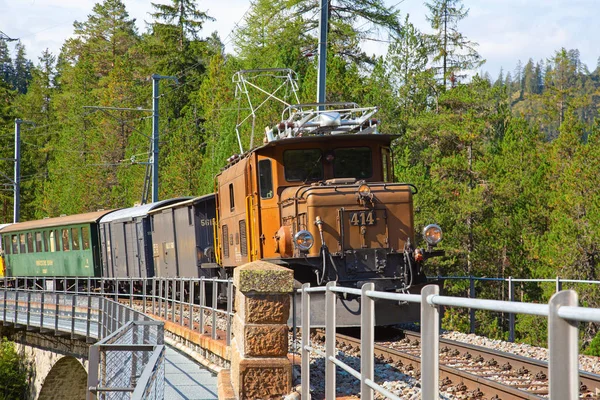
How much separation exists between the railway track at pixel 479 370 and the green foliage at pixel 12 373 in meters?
21.1

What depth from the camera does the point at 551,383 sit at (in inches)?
101

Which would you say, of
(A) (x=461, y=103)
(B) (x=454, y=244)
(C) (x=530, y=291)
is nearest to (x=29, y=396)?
(B) (x=454, y=244)

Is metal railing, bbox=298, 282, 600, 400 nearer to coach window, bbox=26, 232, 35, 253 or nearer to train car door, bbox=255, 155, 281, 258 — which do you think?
train car door, bbox=255, 155, 281, 258

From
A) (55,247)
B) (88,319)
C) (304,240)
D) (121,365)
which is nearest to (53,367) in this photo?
(88,319)

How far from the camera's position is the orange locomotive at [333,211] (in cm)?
1354

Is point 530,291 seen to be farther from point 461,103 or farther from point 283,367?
point 283,367

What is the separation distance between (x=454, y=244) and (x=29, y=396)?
18.3 meters

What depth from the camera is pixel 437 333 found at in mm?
3830

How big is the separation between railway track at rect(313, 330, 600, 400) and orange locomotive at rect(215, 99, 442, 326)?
1.02 metres

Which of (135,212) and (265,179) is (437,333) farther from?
(135,212)

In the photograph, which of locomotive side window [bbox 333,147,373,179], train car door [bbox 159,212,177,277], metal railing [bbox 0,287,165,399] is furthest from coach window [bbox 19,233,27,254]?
locomotive side window [bbox 333,147,373,179]

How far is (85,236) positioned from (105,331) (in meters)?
16.6

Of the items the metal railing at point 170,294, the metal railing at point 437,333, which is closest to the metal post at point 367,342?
the metal railing at point 437,333

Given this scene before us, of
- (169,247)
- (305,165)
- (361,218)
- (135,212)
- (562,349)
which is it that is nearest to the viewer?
(562,349)
